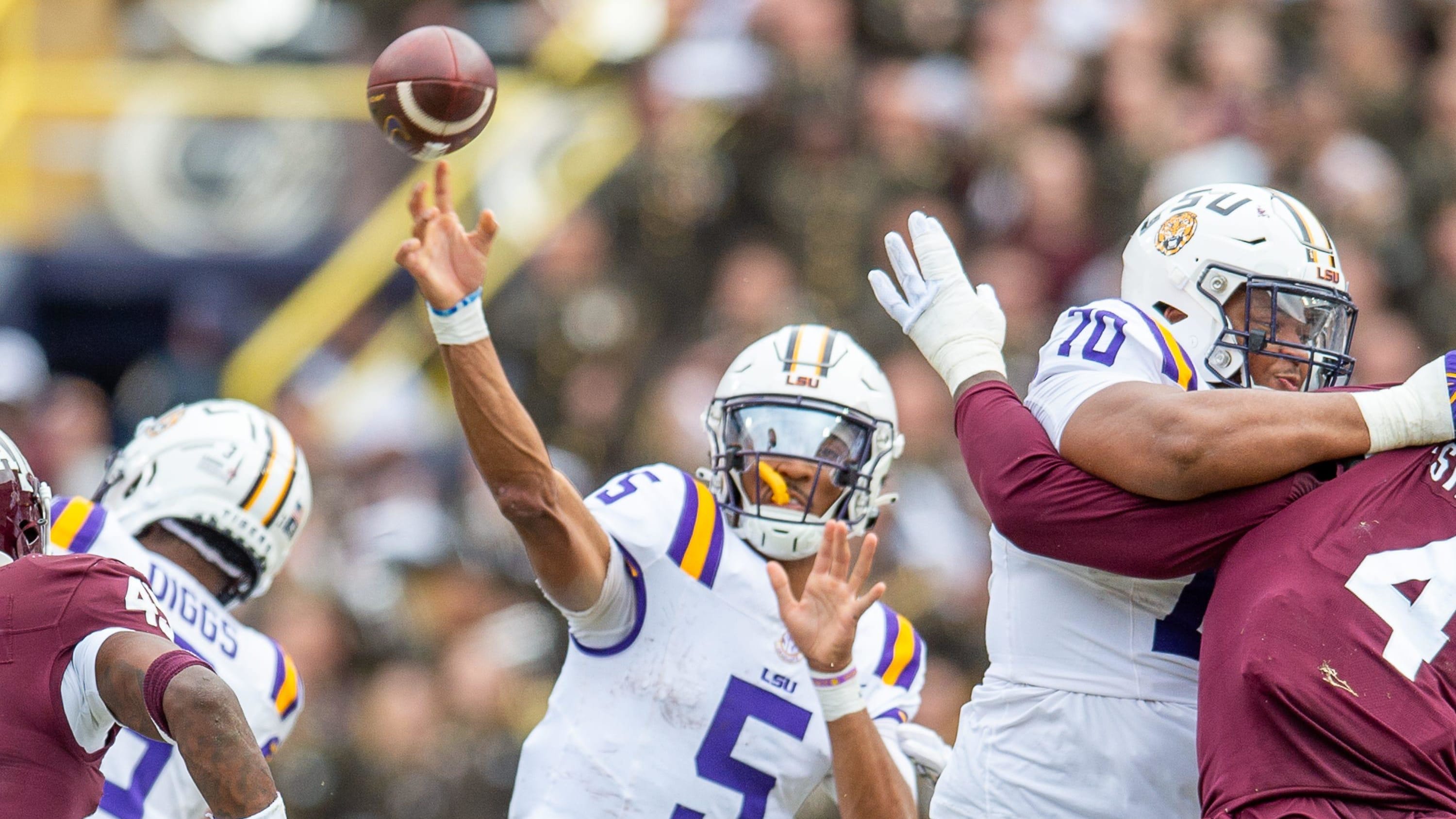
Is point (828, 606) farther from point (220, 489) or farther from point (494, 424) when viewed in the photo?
point (220, 489)

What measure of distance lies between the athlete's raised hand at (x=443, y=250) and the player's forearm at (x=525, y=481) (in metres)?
0.13

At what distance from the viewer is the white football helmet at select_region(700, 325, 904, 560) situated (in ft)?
15.4

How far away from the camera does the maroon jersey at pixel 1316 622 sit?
334 cm

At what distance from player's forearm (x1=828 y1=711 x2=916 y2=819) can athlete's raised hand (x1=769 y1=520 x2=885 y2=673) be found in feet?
0.49

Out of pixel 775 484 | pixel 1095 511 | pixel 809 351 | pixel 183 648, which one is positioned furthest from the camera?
pixel 809 351

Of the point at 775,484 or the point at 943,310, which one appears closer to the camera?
the point at 943,310

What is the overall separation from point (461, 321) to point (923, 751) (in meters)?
1.62

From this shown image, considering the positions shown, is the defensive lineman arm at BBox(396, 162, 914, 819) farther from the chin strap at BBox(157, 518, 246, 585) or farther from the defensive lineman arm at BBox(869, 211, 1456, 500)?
the chin strap at BBox(157, 518, 246, 585)

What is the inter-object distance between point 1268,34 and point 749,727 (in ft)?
22.5

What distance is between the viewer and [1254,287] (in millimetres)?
3988

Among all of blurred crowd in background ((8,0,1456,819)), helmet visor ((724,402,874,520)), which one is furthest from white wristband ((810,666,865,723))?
blurred crowd in background ((8,0,1456,819))

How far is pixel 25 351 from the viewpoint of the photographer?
10578 millimetres

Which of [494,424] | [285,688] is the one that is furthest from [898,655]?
[285,688]

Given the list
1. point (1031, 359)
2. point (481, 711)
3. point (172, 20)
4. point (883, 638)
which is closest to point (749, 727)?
point (883, 638)
